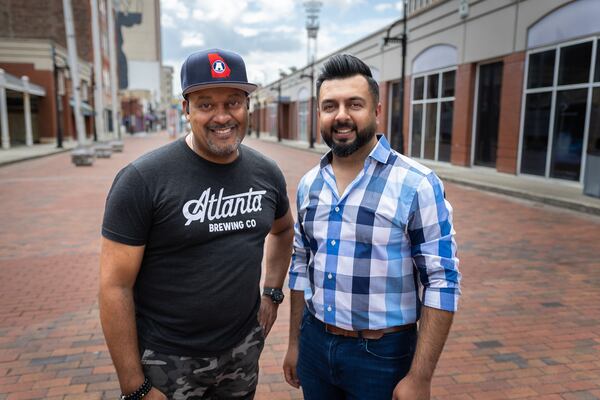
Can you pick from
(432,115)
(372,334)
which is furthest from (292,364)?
(432,115)

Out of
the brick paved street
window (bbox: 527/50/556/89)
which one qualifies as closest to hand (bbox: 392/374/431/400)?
the brick paved street

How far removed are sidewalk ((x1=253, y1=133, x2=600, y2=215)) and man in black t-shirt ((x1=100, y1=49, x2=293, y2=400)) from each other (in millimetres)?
9866

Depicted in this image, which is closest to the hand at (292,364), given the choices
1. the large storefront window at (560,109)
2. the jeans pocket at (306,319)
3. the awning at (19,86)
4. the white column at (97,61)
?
the jeans pocket at (306,319)

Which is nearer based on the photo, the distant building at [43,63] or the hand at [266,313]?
the hand at [266,313]

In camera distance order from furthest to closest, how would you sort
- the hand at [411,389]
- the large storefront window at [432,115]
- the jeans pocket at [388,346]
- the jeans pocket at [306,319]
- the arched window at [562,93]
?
1. the large storefront window at [432,115]
2. the arched window at [562,93]
3. the jeans pocket at [306,319]
4. the jeans pocket at [388,346]
5. the hand at [411,389]

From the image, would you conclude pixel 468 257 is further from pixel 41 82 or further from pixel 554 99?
pixel 41 82

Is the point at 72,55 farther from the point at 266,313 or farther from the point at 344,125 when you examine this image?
the point at 344,125

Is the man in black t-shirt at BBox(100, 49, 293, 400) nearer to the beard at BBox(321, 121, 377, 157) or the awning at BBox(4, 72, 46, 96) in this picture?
the beard at BBox(321, 121, 377, 157)

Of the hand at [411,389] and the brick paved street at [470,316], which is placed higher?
the hand at [411,389]

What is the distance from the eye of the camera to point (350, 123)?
1907 mm

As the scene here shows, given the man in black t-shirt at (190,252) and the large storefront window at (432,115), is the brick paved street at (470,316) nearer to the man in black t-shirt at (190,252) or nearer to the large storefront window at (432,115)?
the man in black t-shirt at (190,252)

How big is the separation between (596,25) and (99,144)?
2163 cm

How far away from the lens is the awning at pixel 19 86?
92.2 ft

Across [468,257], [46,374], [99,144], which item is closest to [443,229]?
[46,374]
